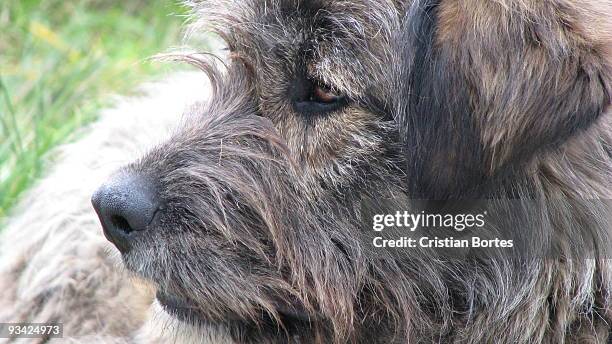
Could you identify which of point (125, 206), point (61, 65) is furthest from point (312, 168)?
point (61, 65)

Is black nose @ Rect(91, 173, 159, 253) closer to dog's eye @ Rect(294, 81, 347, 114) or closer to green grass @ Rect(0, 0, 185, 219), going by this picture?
dog's eye @ Rect(294, 81, 347, 114)

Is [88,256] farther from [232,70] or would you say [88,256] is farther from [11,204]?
[232,70]

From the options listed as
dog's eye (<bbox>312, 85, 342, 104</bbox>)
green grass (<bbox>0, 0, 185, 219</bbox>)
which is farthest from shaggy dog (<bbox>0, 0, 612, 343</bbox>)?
green grass (<bbox>0, 0, 185, 219</bbox>)

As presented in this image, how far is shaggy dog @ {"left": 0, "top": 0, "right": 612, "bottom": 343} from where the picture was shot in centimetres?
326

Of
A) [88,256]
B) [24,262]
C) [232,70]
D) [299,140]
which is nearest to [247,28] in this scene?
[232,70]

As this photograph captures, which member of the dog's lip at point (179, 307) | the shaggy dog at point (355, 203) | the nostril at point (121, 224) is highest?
the shaggy dog at point (355, 203)

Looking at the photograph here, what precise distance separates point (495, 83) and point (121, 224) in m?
1.39

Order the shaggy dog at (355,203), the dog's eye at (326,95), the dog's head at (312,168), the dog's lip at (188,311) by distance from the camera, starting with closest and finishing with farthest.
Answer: the dog's head at (312,168) < the shaggy dog at (355,203) < the dog's eye at (326,95) < the dog's lip at (188,311)

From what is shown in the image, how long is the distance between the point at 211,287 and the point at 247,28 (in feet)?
3.26

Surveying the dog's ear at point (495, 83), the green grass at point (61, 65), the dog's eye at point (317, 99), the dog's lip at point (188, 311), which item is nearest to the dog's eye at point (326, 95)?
the dog's eye at point (317, 99)

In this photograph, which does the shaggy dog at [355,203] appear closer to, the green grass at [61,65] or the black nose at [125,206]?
the black nose at [125,206]

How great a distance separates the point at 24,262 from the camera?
15.9 ft

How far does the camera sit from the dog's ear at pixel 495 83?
2984mm

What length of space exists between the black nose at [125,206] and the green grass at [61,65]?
1.37 meters
